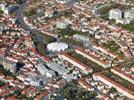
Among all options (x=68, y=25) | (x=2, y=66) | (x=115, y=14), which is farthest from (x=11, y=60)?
(x=115, y=14)

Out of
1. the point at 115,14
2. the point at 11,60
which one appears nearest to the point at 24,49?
the point at 11,60

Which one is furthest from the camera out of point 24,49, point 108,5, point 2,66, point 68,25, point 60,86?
point 108,5

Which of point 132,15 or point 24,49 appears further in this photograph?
point 132,15

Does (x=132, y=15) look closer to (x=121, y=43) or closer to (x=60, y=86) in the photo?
(x=121, y=43)

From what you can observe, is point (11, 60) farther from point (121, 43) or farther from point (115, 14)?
point (115, 14)

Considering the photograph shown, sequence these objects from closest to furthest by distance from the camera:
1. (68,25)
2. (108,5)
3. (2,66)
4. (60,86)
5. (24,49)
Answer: (60,86) < (2,66) < (24,49) < (68,25) < (108,5)

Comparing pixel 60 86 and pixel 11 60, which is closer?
pixel 60 86
